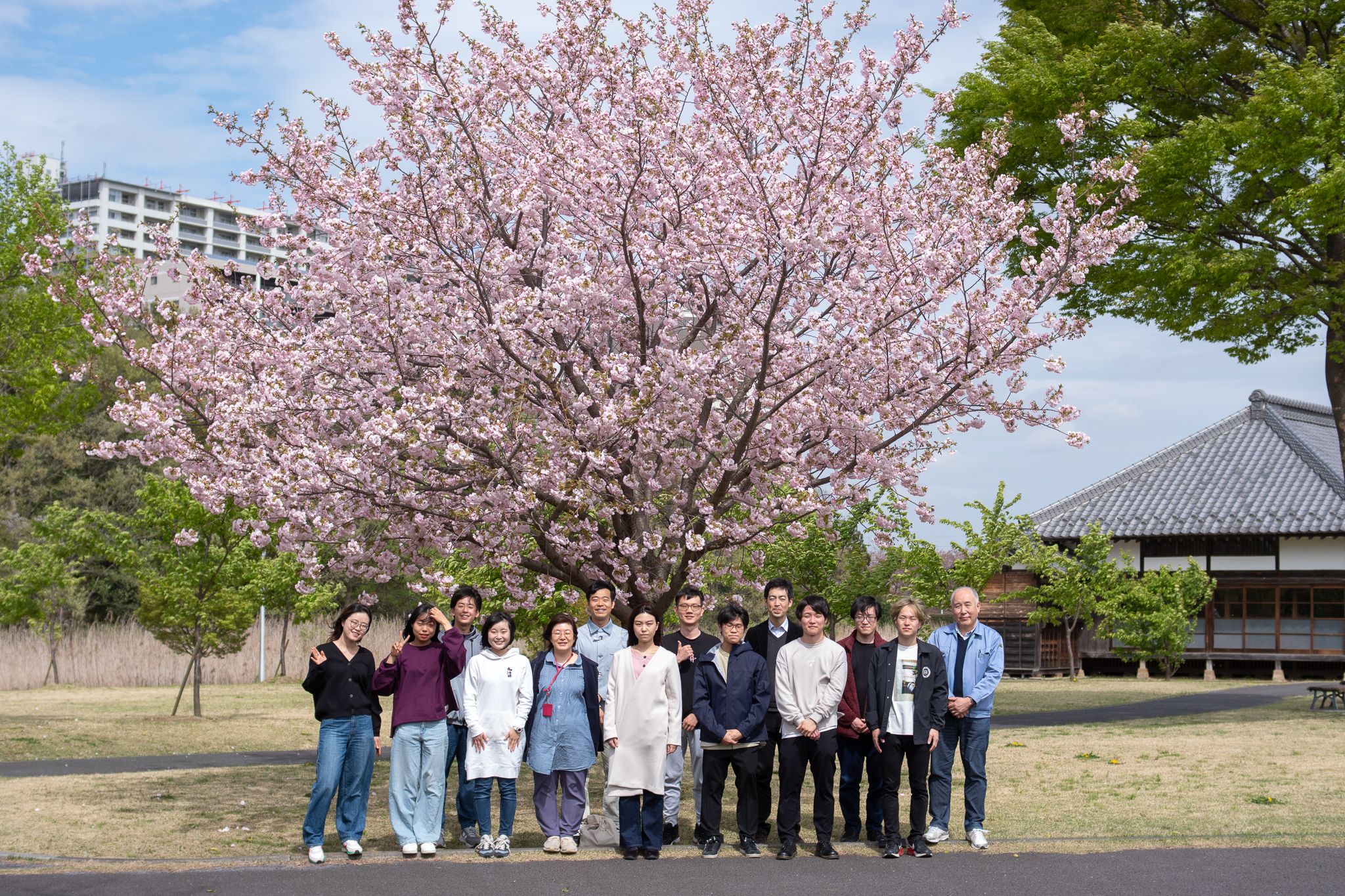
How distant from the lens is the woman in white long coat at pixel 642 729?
7605 millimetres

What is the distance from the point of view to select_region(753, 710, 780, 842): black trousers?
7977mm

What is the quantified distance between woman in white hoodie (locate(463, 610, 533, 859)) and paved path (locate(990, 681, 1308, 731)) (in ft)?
34.5

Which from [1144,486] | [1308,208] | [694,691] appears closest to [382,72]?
[694,691]

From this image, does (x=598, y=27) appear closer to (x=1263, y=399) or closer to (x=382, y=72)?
(x=382, y=72)

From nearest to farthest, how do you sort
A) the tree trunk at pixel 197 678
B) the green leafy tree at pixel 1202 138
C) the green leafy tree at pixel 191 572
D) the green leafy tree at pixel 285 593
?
1. the green leafy tree at pixel 1202 138
2. the green leafy tree at pixel 191 572
3. the tree trunk at pixel 197 678
4. the green leafy tree at pixel 285 593

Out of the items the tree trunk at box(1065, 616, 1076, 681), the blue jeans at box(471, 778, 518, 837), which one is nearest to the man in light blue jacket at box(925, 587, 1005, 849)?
the blue jeans at box(471, 778, 518, 837)

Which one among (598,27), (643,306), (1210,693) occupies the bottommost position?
(1210,693)

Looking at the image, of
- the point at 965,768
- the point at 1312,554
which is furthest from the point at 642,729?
the point at 1312,554

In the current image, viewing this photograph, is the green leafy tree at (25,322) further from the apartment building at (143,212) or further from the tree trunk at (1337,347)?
the apartment building at (143,212)

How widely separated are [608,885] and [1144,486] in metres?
27.7

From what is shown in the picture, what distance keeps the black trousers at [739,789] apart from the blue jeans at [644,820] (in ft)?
1.16

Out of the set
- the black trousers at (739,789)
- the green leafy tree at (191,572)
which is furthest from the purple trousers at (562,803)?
the green leafy tree at (191,572)

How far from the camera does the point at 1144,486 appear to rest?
30.8 metres

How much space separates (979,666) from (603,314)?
4368 millimetres
